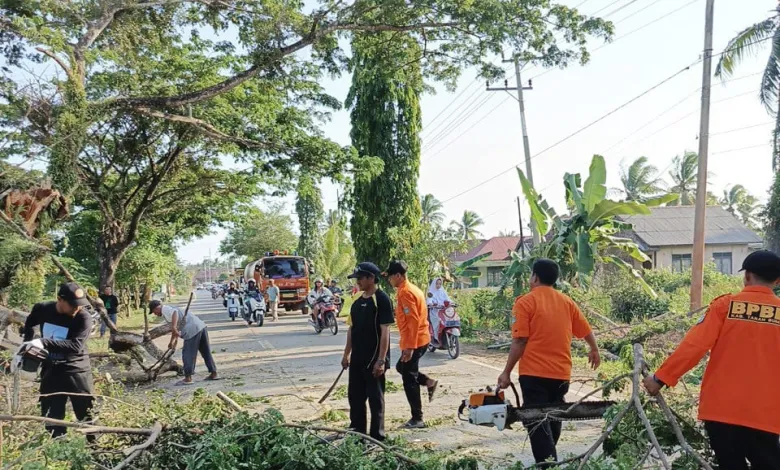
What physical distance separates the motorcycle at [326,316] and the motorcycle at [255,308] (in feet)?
14.8

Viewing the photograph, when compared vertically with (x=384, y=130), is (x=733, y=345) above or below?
below

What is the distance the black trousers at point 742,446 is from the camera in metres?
3.43

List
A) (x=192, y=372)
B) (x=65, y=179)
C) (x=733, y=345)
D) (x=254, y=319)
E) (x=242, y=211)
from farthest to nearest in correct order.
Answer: (x=242, y=211)
(x=254, y=319)
(x=65, y=179)
(x=192, y=372)
(x=733, y=345)

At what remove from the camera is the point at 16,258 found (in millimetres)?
8555

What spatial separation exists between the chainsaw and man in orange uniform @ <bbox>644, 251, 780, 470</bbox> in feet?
2.53

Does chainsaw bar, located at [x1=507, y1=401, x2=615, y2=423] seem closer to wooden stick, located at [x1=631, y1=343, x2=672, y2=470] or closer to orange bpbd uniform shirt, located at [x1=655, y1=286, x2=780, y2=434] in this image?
wooden stick, located at [x1=631, y1=343, x2=672, y2=470]

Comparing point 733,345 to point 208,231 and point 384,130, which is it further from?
point 208,231

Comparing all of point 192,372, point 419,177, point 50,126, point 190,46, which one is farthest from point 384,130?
point 192,372

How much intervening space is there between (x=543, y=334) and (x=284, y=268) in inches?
888

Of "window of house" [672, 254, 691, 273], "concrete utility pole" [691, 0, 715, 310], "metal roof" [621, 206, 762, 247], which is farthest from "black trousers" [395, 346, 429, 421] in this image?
"window of house" [672, 254, 691, 273]

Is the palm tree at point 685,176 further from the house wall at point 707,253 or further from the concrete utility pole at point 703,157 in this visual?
the concrete utility pole at point 703,157

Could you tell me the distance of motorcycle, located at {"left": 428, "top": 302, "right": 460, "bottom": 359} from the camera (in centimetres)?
1168

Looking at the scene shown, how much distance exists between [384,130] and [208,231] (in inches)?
425

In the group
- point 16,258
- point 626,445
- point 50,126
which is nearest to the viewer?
point 626,445
